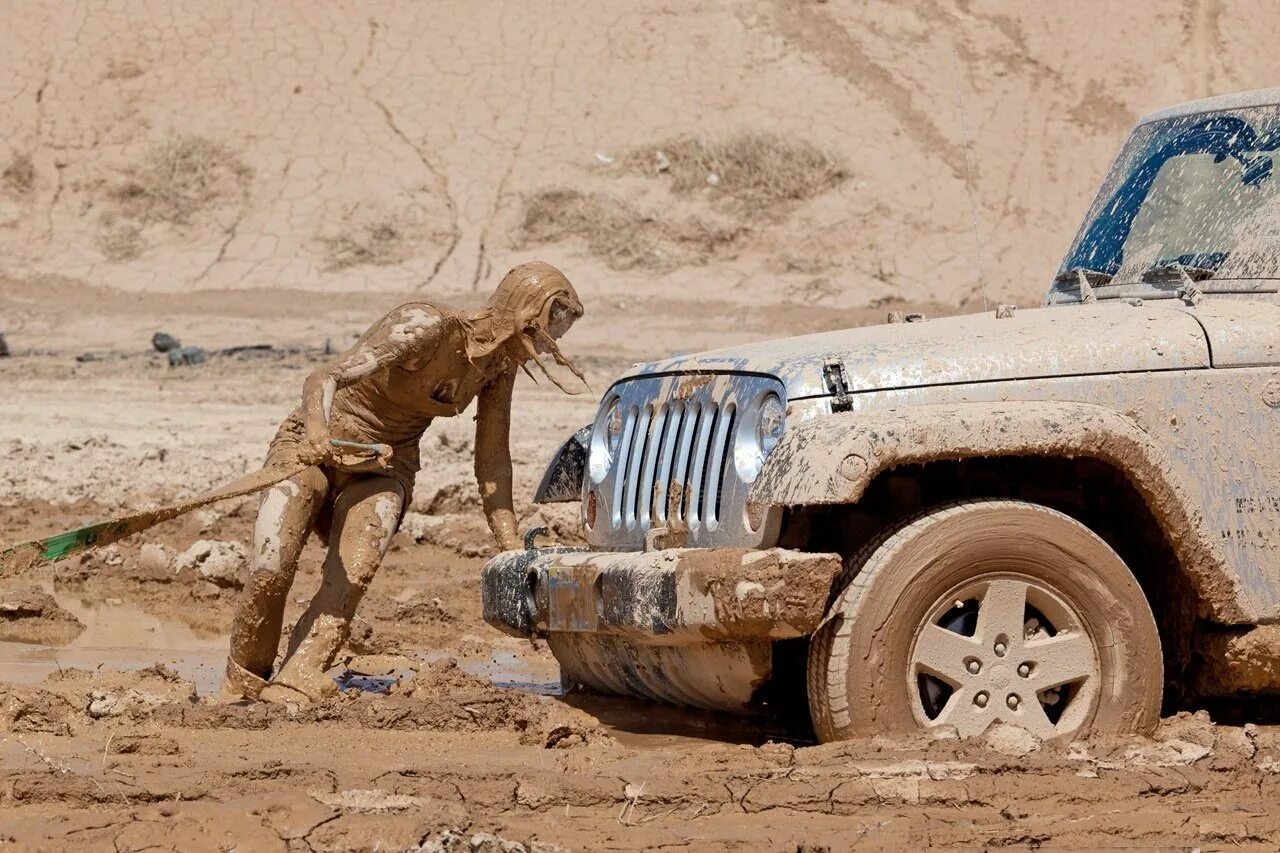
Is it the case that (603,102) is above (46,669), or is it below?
above

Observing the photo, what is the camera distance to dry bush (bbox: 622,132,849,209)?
24.9 metres

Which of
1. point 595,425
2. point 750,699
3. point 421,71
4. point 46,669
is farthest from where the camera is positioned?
point 421,71

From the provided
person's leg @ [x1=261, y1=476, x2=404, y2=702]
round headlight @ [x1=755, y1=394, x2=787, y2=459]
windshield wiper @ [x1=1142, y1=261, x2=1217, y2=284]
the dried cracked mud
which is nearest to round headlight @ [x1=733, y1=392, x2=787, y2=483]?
round headlight @ [x1=755, y1=394, x2=787, y2=459]

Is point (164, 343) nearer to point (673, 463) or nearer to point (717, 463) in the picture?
point (673, 463)

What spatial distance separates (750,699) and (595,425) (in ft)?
4.12

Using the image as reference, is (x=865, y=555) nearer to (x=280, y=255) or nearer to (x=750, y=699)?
(x=750, y=699)

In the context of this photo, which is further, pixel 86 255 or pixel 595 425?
pixel 86 255

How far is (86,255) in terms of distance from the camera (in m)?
23.4

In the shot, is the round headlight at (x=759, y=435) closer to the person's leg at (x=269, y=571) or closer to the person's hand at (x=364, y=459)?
the person's hand at (x=364, y=459)

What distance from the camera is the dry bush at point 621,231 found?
2345 cm

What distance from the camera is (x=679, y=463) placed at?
6145 millimetres

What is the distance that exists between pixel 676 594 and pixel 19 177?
2084 centimetres

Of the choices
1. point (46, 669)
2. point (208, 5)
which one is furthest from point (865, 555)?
point (208, 5)

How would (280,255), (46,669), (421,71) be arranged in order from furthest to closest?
(421,71) → (280,255) → (46,669)
